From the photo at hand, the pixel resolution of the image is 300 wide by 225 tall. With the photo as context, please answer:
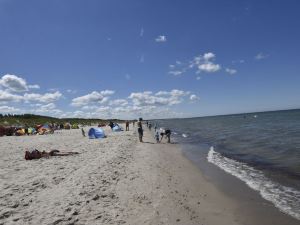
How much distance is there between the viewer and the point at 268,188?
9977 millimetres

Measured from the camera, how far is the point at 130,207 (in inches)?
278

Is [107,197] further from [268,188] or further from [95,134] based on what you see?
[95,134]

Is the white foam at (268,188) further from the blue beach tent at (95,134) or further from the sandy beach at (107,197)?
the blue beach tent at (95,134)

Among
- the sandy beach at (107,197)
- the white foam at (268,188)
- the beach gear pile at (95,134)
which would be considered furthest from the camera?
the beach gear pile at (95,134)

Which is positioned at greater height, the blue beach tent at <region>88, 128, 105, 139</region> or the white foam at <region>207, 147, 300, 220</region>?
the blue beach tent at <region>88, 128, 105, 139</region>

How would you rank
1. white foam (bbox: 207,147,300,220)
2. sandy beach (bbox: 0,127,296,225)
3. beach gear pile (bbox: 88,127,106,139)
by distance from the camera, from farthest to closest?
beach gear pile (bbox: 88,127,106,139) → white foam (bbox: 207,147,300,220) → sandy beach (bbox: 0,127,296,225)

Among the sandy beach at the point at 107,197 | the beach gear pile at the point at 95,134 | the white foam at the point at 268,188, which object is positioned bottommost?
the white foam at the point at 268,188

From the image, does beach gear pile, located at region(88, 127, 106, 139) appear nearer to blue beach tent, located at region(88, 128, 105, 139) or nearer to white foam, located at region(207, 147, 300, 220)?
blue beach tent, located at region(88, 128, 105, 139)

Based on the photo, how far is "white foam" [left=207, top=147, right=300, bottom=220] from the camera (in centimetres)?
796

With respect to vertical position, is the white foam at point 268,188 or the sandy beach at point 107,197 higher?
the sandy beach at point 107,197

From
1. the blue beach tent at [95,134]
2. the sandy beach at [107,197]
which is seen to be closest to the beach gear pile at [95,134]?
the blue beach tent at [95,134]

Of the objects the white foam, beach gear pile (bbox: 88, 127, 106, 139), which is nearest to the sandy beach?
the white foam

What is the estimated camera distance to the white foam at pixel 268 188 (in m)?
7.96

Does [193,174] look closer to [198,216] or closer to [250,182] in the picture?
[250,182]
